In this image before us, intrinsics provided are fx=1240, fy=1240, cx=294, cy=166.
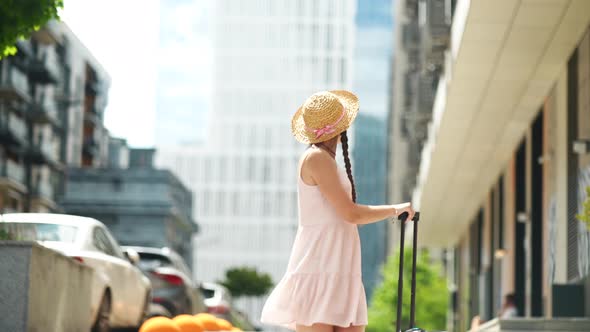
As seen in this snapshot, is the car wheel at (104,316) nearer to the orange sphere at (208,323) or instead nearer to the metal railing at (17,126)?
the orange sphere at (208,323)

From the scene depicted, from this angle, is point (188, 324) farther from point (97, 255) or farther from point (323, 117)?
point (323, 117)

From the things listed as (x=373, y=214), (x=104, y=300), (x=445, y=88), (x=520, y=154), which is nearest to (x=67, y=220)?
(x=104, y=300)

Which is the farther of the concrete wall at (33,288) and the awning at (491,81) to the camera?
the awning at (491,81)

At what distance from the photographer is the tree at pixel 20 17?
10836 millimetres

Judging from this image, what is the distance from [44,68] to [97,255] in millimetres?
70848

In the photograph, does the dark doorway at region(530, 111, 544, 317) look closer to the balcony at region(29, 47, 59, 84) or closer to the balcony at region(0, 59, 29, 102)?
the balcony at region(0, 59, 29, 102)

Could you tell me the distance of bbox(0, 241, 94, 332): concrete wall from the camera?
8.47 m

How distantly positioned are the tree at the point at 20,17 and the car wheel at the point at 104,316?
3.09 metres

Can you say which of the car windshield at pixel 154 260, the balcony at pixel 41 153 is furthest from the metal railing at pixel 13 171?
the car windshield at pixel 154 260

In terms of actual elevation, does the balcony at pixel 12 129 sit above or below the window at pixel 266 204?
below

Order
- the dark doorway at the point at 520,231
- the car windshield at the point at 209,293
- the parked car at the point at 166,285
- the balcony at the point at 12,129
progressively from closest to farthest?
the parked car at the point at 166,285 < the dark doorway at the point at 520,231 < the car windshield at the point at 209,293 < the balcony at the point at 12,129

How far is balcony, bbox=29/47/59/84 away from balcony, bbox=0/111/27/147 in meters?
4.28

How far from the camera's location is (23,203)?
78625mm

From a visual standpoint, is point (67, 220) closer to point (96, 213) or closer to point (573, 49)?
point (573, 49)
